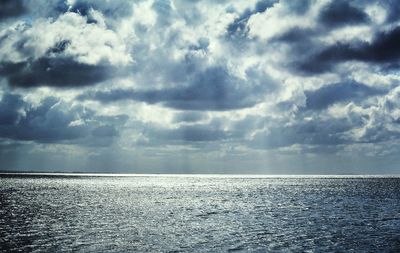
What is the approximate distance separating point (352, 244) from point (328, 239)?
352 cm

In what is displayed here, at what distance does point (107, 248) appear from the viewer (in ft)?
129

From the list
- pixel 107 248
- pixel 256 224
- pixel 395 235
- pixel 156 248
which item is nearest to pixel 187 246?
pixel 156 248

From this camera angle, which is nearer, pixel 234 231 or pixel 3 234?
pixel 3 234

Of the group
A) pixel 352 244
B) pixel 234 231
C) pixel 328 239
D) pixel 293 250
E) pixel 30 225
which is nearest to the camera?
pixel 293 250

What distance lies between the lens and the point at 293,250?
1542 inches

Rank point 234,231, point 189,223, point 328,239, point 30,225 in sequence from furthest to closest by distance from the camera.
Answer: point 189,223, point 30,225, point 234,231, point 328,239

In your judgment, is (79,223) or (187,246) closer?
(187,246)

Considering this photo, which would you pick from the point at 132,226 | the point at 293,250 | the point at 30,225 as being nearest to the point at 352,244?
the point at 293,250

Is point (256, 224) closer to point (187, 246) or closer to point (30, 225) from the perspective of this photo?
point (187, 246)

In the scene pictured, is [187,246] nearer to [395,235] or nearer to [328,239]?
[328,239]

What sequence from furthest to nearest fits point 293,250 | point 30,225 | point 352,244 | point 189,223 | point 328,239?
point 189,223, point 30,225, point 328,239, point 352,244, point 293,250

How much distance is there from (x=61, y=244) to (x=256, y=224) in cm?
2730

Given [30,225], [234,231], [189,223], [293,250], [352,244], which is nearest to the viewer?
[293,250]

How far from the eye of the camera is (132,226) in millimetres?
55906
